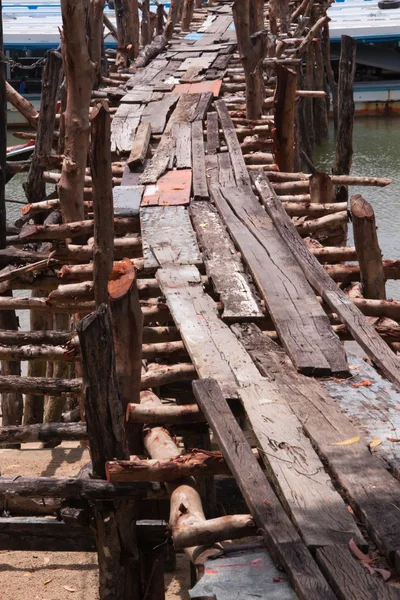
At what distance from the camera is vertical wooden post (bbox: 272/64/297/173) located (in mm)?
8695

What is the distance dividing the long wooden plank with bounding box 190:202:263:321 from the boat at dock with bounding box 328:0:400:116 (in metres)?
20.6

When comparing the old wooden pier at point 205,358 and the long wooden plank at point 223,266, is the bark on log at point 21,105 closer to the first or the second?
the old wooden pier at point 205,358

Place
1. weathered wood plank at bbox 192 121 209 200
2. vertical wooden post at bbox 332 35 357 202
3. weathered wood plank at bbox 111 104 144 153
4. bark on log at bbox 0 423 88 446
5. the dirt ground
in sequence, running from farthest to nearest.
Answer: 1. vertical wooden post at bbox 332 35 357 202
2. weathered wood plank at bbox 111 104 144 153
3. weathered wood plank at bbox 192 121 209 200
4. the dirt ground
5. bark on log at bbox 0 423 88 446

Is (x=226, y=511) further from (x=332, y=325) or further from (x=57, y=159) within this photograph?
Result: (x=57, y=159)

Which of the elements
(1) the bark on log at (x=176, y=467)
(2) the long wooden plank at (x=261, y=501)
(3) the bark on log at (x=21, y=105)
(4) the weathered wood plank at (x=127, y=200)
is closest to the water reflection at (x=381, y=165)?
(3) the bark on log at (x=21, y=105)

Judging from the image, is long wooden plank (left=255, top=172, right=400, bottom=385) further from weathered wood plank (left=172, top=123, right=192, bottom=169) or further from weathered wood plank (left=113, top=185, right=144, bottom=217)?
weathered wood plank (left=172, top=123, right=192, bottom=169)

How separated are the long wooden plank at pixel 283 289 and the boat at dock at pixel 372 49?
20.3 m

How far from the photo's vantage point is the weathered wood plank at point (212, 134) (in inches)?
337

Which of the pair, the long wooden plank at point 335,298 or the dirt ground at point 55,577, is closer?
the long wooden plank at point 335,298

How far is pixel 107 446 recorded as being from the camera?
416cm

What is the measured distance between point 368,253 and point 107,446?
2236 mm

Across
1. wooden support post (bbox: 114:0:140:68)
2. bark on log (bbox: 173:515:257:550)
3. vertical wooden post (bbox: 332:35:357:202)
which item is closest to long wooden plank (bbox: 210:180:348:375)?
bark on log (bbox: 173:515:257:550)

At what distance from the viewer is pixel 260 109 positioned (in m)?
9.70

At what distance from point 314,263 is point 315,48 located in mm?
14246
